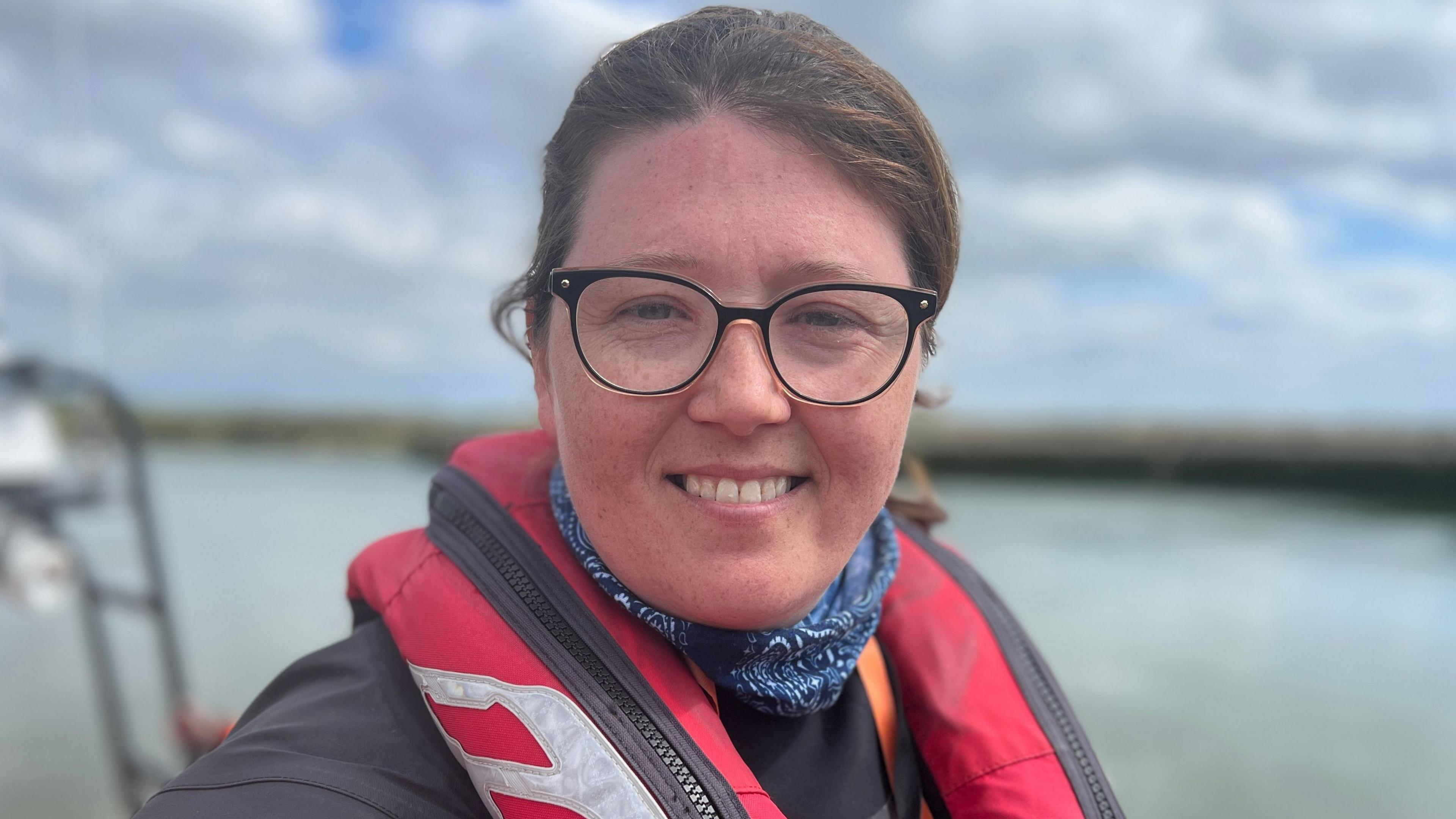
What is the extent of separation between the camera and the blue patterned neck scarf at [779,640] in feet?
3.53

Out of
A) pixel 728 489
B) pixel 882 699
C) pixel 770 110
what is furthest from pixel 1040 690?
pixel 770 110

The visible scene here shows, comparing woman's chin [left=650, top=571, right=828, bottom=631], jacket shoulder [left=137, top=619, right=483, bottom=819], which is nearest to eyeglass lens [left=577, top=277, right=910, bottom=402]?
woman's chin [left=650, top=571, right=828, bottom=631]

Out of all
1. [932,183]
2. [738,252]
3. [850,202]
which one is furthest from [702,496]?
[932,183]

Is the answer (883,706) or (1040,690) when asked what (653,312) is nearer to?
(883,706)

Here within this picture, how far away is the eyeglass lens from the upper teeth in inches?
4.3

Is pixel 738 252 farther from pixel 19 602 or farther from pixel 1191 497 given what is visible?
pixel 1191 497

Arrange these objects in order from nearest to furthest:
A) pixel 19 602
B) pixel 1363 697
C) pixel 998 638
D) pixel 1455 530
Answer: pixel 998 638 < pixel 19 602 < pixel 1363 697 < pixel 1455 530

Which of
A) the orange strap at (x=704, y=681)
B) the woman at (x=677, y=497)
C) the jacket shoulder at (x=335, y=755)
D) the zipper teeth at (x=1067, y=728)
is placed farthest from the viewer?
the zipper teeth at (x=1067, y=728)

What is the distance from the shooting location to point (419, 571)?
118cm

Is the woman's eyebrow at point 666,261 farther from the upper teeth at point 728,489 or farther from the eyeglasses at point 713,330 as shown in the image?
the upper teeth at point 728,489

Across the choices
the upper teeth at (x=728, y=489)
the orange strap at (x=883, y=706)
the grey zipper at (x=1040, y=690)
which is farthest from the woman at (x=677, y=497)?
the grey zipper at (x=1040, y=690)

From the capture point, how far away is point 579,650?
107cm

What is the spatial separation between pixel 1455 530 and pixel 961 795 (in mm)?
11724

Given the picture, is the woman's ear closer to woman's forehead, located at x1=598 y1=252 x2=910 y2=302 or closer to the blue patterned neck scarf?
the blue patterned neck scarf
